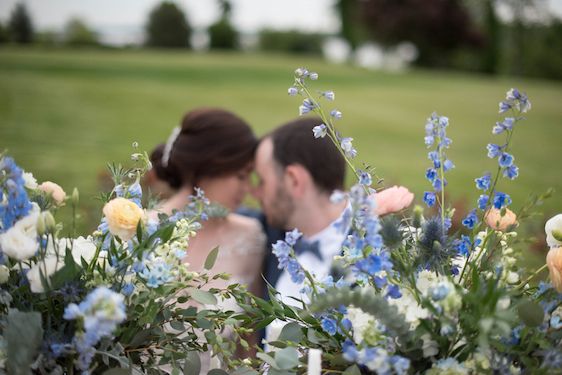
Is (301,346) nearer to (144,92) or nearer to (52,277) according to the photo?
(52,277)

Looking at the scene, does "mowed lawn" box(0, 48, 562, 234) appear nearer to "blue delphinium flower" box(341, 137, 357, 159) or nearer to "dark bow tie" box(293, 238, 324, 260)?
"dark bow tie" box(293, 238, 324, 260)

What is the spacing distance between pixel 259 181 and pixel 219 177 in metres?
0.23

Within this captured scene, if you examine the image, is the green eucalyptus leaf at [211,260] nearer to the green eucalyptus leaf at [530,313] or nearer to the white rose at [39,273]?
the white rose at [39,273]

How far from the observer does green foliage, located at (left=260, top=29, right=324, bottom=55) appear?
30875mm

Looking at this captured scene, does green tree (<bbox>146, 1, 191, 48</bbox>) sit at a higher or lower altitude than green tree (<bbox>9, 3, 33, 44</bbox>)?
lower

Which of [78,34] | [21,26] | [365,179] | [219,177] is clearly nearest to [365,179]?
[365,179]

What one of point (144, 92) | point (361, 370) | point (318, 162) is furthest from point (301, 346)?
point (144, 92)

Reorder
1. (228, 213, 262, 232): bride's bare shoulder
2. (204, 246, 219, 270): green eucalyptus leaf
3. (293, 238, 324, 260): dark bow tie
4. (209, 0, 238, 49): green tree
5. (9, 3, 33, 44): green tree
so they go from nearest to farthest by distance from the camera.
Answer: (204, 246, 219, 270): green eucalyptus leaf
(293, 238, 324, 260): dark bow tie
(228, 213, 262, 232): bride's bare shoulder
(9, 3, 33, 44): green tree
(209, 0, 238, 49): green tree

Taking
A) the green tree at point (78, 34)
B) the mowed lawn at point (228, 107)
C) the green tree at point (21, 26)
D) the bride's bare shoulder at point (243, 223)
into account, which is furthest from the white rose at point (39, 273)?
the green tree at point (78, 34)

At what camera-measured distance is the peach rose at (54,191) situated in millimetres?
1086

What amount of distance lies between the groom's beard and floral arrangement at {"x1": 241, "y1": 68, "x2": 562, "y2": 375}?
1.91 metres

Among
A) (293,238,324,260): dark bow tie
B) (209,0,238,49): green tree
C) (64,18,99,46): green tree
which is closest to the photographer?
(293,238,324,260): dark bow tie

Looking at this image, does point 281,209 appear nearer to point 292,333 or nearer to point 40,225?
point 292,333

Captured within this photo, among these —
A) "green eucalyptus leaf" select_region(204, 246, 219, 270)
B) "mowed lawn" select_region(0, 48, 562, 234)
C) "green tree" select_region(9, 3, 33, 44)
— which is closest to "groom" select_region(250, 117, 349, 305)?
"green eucalyptus leaf" select_region(204, 246, 219, 270)
